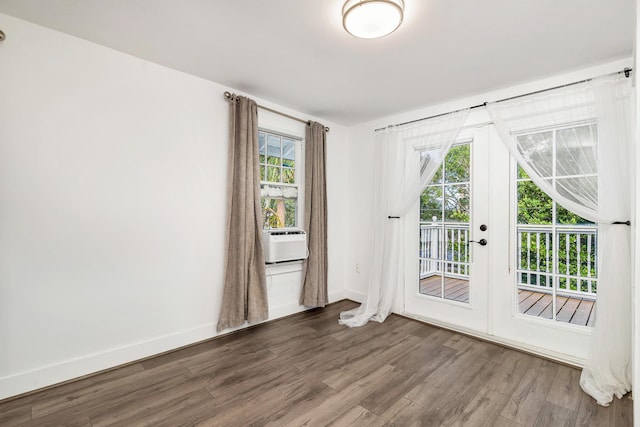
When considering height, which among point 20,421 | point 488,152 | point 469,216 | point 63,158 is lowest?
point 20,421

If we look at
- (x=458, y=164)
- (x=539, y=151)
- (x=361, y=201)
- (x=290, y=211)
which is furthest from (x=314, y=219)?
(x=539, y=151)

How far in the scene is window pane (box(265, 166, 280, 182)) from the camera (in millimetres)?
3384

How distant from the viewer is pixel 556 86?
255 centimetres

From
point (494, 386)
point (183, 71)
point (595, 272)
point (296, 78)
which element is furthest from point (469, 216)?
Result: point (183, 71)

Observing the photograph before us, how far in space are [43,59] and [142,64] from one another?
0.62m

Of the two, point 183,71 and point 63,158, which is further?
point 183,71

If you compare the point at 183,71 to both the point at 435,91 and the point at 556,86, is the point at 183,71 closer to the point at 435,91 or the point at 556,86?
the point at 435,91

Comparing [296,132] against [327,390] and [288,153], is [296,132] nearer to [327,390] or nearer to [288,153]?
[288,153]

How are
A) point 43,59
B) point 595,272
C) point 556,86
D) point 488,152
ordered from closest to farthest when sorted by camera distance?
point 43,59 → point 595,272 → point 556,86 → point 488,152

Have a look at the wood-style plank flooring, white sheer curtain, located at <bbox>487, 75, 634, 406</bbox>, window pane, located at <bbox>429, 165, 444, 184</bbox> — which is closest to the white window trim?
window pane, located at <bbox>429, 165, 444, 184</bbox>

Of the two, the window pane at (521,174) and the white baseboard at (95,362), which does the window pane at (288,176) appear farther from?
the window pane at (521,174)

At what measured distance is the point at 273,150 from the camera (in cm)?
345

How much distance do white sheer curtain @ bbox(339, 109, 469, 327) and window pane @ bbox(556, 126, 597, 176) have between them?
1045 millimetres

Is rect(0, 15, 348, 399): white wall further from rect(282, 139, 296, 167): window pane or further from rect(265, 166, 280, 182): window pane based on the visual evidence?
rect(282, 139, 296, 167): window pane
